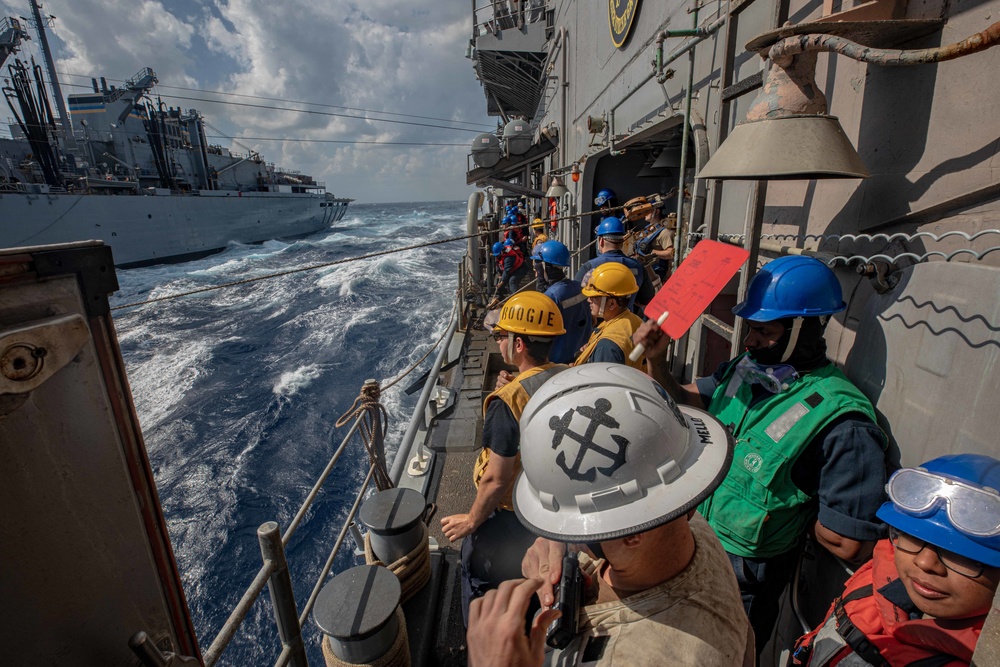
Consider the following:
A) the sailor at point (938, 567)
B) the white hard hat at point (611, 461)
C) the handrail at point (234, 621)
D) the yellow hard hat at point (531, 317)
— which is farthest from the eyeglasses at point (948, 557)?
the handrail at point (234, 621)

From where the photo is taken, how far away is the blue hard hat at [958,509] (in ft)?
3.74

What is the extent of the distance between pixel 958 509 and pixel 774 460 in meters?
0.73

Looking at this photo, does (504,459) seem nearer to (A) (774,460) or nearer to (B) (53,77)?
(A) (774,460)

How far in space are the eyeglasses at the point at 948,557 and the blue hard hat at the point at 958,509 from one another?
5cm

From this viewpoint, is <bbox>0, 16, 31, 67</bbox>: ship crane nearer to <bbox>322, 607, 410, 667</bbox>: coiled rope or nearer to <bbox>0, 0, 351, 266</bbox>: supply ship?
<bbox>0, 0, 351, 266</bbox>: supply ship

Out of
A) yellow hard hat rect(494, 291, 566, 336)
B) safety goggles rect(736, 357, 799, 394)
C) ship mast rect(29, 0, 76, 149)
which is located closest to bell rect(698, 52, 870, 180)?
safety goggles rect(736, 357, 799, 394)

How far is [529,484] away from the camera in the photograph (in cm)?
155

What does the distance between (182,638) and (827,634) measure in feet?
6.90

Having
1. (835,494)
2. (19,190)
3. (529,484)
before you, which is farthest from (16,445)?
(19,190)

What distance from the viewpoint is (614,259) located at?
4.25m

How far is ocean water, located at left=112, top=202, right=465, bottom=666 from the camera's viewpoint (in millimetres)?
6407

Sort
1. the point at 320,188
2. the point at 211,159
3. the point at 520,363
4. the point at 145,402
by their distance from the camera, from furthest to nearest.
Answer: the point at 320,188 → the point at 211,159 → the point at 145,402 → the point at 520,363

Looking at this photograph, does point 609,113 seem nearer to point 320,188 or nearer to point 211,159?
point 211,159

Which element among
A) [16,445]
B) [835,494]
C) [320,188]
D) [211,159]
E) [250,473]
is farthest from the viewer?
[320,188]
